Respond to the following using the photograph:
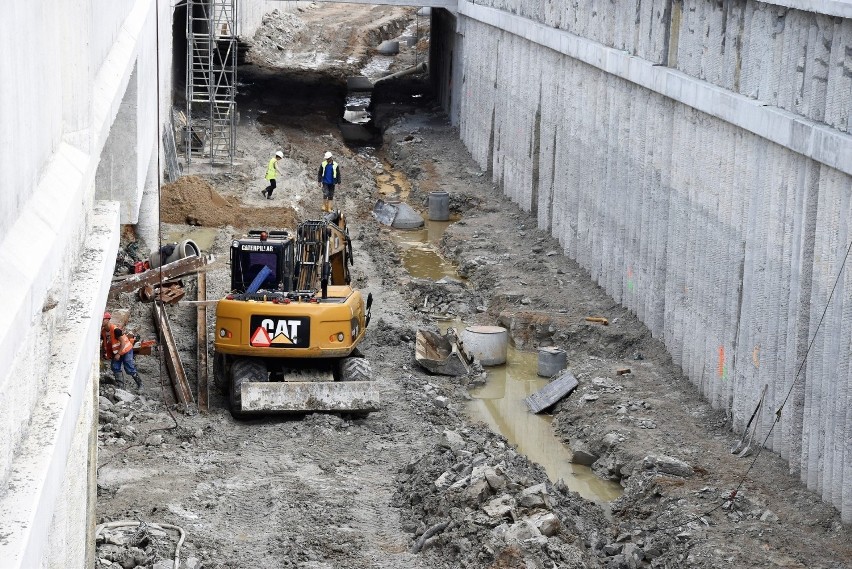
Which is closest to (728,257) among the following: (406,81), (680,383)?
(680,383)

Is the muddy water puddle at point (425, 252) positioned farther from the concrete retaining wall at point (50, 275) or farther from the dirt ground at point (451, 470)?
the concrete retaining wall at point (50, 275)

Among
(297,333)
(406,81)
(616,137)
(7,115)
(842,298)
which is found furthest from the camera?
(406,81)

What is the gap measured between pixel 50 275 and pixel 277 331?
8.33m

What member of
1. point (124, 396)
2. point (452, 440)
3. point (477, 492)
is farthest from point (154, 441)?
point (477, 492)

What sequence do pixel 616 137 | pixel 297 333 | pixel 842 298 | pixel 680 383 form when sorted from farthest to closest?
pixel 616 137, pixel 680 383, pixel 297 333, pixel 842 298

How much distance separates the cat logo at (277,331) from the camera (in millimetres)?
14891

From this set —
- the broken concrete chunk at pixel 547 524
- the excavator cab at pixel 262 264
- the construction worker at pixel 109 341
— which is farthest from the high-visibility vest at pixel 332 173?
the broken concrete chunk at pixel 547 524

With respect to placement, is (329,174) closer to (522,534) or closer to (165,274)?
(165,274)

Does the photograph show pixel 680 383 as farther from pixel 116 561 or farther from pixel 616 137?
pixel 116 561

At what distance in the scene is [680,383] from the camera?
16922mm

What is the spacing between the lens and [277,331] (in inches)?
588

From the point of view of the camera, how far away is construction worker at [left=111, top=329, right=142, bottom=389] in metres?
15.2

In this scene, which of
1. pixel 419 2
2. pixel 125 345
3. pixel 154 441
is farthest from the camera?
pixel 419 2

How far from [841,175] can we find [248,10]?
42351mm
